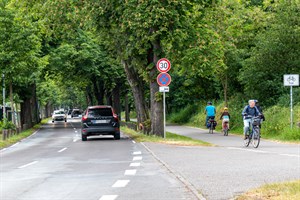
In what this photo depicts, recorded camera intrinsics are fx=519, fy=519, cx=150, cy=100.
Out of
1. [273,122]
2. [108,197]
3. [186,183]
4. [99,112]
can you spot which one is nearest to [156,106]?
[99,112]

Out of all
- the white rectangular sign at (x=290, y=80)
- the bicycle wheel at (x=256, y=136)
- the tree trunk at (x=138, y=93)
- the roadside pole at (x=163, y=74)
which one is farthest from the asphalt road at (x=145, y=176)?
the tree trunk at (x=138, y=93)

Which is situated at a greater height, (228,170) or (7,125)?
(7,125)

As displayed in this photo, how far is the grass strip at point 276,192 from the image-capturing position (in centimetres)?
693

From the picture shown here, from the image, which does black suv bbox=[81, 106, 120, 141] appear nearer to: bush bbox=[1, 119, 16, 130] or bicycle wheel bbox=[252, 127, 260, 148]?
bicycle wheel bbox=[252, 127, 260, 148]

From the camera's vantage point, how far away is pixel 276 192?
7.38 m

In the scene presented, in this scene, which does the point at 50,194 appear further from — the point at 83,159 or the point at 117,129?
the point at 117,129

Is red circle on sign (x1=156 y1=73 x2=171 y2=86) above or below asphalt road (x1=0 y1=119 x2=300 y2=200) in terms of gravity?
above

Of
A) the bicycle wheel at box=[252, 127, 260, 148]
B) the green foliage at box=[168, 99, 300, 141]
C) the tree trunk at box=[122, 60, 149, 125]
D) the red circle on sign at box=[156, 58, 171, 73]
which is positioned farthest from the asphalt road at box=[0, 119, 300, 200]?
the tree trunk at box=[122, 60, 149, 125]

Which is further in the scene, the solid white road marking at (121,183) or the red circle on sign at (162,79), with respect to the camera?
the red circle on sign at (162,79)

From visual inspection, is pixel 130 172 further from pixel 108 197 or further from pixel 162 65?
pixel 162 65

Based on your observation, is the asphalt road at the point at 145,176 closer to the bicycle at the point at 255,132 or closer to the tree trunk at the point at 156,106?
the bicycle at the point at 255,132

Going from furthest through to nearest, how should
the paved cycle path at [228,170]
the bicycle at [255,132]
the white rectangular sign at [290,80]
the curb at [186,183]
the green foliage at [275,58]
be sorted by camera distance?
the green foliage at [275,58]
the white rectangular sign at [290,80]
the bicycle at [255,132]
the paved cycle path at [228,170]
the curb at [186,183]

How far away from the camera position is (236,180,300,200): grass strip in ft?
22.7

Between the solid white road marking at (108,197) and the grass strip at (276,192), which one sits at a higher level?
the grass strip at (276,192)
